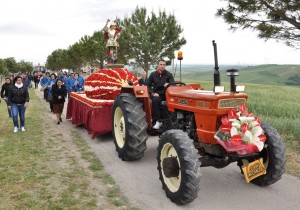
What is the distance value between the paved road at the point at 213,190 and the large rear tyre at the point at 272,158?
0.19 metres

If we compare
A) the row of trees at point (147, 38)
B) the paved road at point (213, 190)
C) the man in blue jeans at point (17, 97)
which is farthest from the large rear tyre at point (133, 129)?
the row of trees at point (147, 38)

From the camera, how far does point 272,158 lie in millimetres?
4473

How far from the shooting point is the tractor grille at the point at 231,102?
4.26m

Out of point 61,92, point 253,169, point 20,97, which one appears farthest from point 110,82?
point 253,169

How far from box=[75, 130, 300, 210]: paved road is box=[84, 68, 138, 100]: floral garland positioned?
2659mm

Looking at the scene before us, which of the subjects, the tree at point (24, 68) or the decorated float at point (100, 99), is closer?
the decorated float at point (100, 99)

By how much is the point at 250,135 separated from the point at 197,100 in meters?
0.89

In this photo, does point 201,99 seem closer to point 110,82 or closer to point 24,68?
point 110,82

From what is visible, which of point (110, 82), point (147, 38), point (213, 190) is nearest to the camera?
point (213, 190)

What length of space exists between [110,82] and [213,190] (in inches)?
177

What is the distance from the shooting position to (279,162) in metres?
4.44

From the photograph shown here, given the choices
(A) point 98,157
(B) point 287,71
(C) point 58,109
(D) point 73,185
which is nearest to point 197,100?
(D) point 73,185

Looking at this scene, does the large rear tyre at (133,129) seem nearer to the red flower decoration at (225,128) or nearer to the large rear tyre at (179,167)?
the large rear tyre at (179,167)

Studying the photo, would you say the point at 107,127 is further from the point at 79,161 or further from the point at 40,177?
the point at 40,177
